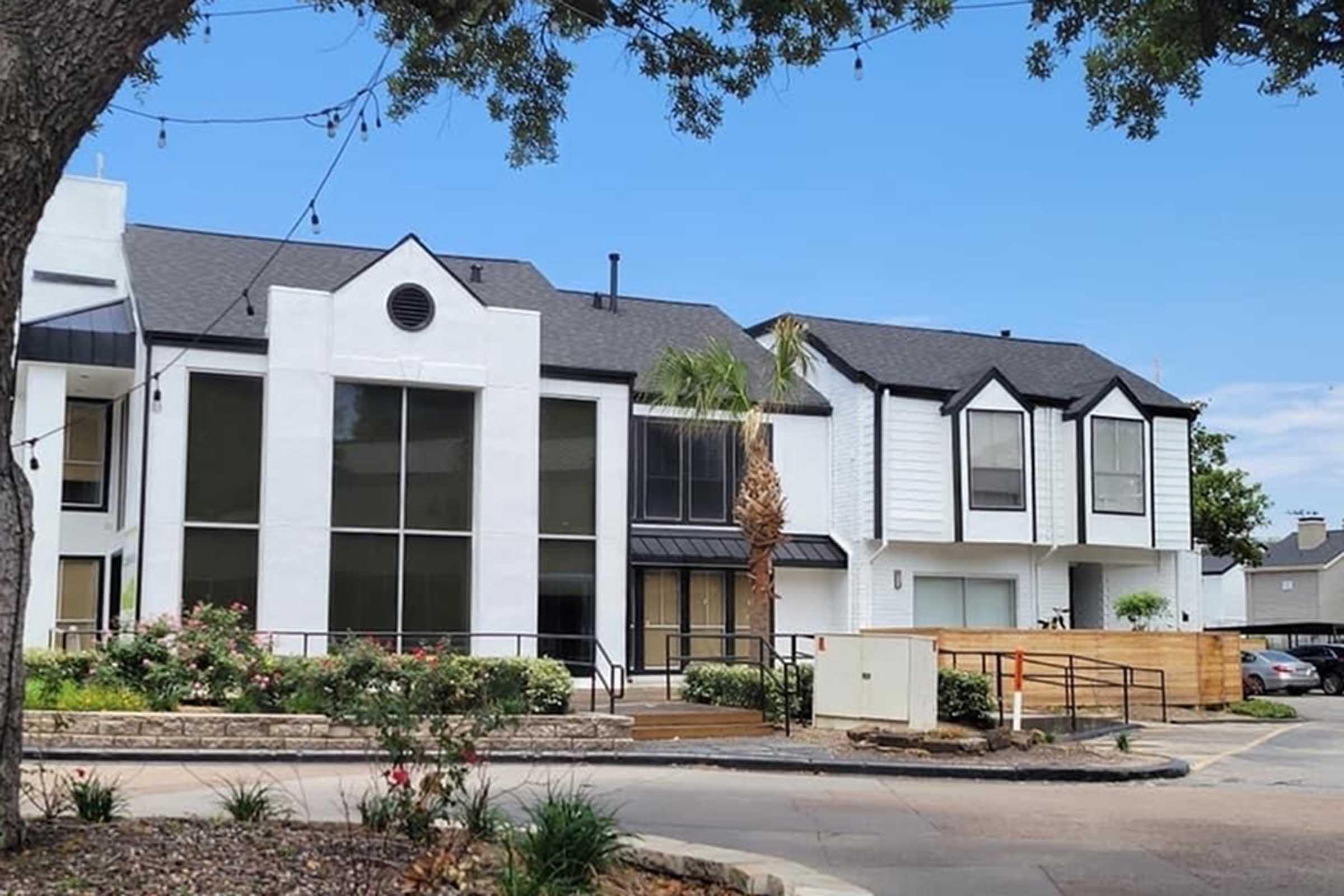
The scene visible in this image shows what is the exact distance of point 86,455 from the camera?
2688 centimetres

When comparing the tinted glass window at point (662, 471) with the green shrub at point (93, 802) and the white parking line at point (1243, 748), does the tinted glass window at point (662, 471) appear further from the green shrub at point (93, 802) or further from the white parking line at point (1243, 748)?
the green shrub at point (93, 802)

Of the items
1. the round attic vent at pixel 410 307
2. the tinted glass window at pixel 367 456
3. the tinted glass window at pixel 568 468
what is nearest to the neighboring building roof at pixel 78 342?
the tinted glass window at pixel 367 456

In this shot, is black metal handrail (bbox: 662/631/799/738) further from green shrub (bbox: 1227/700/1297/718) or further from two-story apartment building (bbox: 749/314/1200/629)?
green shrub (bbox: 1227/700/1297/718)

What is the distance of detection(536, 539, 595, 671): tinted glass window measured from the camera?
1030 inches

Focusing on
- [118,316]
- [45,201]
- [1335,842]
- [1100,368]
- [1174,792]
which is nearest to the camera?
[45,201]

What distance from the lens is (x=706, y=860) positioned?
25.8ft

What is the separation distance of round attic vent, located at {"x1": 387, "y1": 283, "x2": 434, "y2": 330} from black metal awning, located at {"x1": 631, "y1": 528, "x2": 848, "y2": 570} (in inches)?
229

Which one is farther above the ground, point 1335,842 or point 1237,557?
point 1237,557

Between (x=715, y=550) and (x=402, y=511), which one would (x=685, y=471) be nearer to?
(x=715, y=550)

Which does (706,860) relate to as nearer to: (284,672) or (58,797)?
(58,797)

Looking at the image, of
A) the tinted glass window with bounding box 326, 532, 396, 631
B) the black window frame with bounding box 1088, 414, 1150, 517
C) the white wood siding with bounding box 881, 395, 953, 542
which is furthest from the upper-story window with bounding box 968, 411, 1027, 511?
the tinted glass window with bounding box 326, 532, 396, 631

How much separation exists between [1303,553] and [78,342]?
54449mm

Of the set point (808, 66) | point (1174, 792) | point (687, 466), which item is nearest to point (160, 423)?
point (687, 466)

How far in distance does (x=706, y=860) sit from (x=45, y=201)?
457 cm
